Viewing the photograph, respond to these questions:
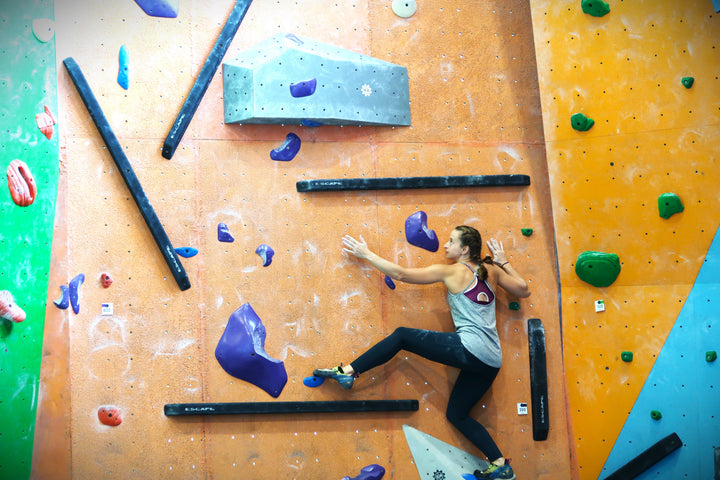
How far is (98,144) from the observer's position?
3523 millimetres

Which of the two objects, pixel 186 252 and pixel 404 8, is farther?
pixel 404 8

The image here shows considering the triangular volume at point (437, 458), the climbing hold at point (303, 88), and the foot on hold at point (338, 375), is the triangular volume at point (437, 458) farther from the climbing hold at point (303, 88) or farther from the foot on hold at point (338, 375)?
the climbing hold at point (303, 88)

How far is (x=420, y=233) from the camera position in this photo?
12.4 feet

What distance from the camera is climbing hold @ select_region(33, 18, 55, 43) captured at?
345 cm

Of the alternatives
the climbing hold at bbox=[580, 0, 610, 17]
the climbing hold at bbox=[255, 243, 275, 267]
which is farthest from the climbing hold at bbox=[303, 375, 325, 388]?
the climbing hold at bbox=[580, 0, 610, 17]

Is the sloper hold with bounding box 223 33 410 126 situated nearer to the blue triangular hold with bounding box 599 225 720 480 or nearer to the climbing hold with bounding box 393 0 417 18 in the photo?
the climbing hold with bounding box 393 0 417 18

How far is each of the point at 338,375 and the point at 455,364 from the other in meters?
0.67

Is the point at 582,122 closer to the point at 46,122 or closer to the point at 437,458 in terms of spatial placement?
the point at 437,458

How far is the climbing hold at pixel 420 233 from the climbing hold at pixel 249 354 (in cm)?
105

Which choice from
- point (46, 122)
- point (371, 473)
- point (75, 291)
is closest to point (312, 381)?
point (371, 473)

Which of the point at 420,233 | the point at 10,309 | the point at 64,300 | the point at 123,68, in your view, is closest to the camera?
the point at 10,309

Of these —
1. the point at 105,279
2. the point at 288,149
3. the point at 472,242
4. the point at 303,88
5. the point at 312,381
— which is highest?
the point at 303,88

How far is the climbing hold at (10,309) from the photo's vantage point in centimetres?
321

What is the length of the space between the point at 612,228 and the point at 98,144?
10.1ft
